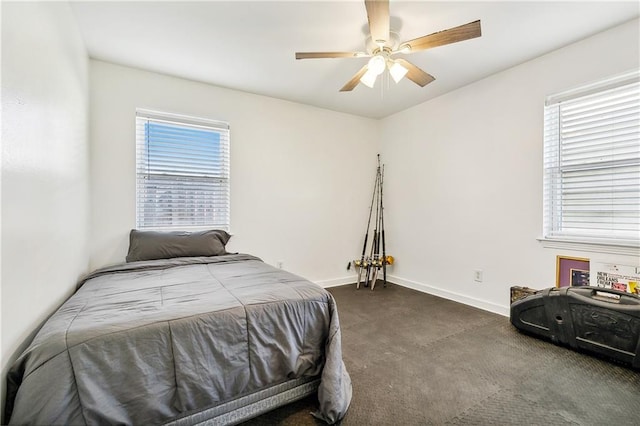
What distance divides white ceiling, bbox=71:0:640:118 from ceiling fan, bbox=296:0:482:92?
229mm

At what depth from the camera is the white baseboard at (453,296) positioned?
9.68ft

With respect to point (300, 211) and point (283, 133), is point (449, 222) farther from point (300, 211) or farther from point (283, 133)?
point (283, 133)

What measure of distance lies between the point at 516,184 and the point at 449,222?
33.4 inches

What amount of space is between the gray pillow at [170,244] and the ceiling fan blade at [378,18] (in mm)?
2279

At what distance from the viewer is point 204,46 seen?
246 centimetres

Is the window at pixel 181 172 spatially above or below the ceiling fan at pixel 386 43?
below

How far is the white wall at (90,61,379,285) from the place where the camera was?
273 cm

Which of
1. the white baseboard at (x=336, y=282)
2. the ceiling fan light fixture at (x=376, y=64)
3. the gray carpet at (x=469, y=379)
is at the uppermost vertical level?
the ceiling fan light fixture at (x=376, y=64)

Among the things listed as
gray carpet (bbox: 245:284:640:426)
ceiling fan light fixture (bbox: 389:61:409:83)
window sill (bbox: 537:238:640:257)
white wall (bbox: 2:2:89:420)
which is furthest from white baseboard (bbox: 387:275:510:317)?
white wall (bbox: 2:2:89:420)

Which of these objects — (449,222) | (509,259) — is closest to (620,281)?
(509,259)

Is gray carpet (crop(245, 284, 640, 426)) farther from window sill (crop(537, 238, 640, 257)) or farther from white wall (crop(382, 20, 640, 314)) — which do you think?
window sill (crop(537, 238, 640, 257))

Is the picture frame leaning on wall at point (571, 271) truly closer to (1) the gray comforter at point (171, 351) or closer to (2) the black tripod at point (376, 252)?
(2) the black tripod at point (376, 252)

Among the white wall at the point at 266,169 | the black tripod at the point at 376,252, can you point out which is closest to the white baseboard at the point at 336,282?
the white wall at the point at 266,169

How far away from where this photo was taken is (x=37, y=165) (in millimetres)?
1333
